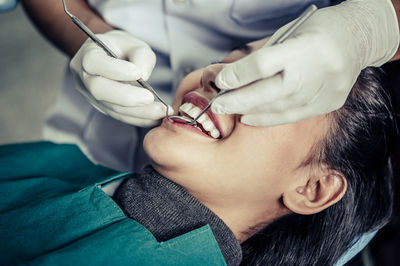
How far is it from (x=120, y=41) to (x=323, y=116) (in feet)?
1.97

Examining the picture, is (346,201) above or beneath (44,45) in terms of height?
above

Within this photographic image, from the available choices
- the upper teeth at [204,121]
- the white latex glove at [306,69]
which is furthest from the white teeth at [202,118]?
the white latex glove at [306,69]

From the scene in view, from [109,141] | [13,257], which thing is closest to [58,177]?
[109,141]

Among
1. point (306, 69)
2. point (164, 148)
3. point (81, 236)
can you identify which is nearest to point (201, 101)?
point (164, 148)

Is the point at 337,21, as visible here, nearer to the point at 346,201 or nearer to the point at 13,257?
the point at 346,201

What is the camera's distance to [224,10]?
3.46 feet

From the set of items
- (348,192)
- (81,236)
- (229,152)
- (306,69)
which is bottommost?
(81,236)

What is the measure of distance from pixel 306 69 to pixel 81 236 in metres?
0.65

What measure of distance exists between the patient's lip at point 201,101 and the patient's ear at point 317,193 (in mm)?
256

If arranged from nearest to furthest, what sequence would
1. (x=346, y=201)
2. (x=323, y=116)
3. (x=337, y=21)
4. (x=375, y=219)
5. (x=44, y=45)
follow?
(x=337, y=21) < (x=323, y=116) < (x=346, y=201) < (x=375, y=219) < (x=44, y=45)

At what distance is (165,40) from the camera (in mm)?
1178

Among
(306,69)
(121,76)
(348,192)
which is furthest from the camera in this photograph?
(348,192)

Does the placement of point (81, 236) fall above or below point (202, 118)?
below

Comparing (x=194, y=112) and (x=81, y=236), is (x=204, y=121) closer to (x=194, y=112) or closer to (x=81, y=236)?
(x=194, y=112)
